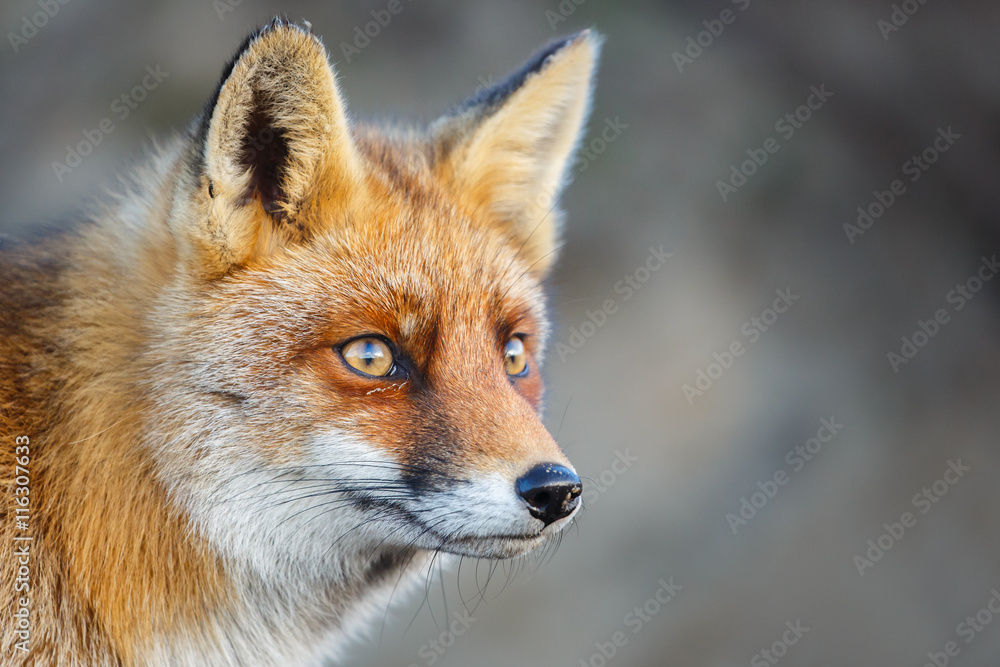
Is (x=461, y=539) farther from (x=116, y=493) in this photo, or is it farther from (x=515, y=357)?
A: (x=116, y=493)

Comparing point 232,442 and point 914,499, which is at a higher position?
point 914,499

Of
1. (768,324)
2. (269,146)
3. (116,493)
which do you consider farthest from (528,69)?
(768,324)

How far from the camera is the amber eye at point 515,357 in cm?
289

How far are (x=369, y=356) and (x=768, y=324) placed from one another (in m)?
5.53

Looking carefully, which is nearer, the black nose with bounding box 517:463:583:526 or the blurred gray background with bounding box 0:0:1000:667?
the black nose with bounding box 517:463:583:526

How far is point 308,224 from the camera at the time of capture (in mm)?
2619

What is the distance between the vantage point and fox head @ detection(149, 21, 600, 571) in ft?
7.37

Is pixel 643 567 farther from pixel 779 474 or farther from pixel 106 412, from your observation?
pixel 106 412

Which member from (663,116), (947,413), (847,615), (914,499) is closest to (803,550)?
(847,615)

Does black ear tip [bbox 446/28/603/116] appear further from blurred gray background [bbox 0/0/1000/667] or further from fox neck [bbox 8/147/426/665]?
blurred gray background [bbox 0/0/1000/667]

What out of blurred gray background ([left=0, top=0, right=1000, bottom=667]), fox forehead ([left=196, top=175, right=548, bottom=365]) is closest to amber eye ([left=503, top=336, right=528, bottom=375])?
fox forehead ([left=196, top=175, right=548, bottom=365])

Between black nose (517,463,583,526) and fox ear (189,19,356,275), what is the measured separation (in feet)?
3.84

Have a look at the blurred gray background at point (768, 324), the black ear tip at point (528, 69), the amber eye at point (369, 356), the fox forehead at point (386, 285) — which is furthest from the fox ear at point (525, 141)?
the blurred gray background at point (768, 324)

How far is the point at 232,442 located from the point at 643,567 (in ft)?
16.8
